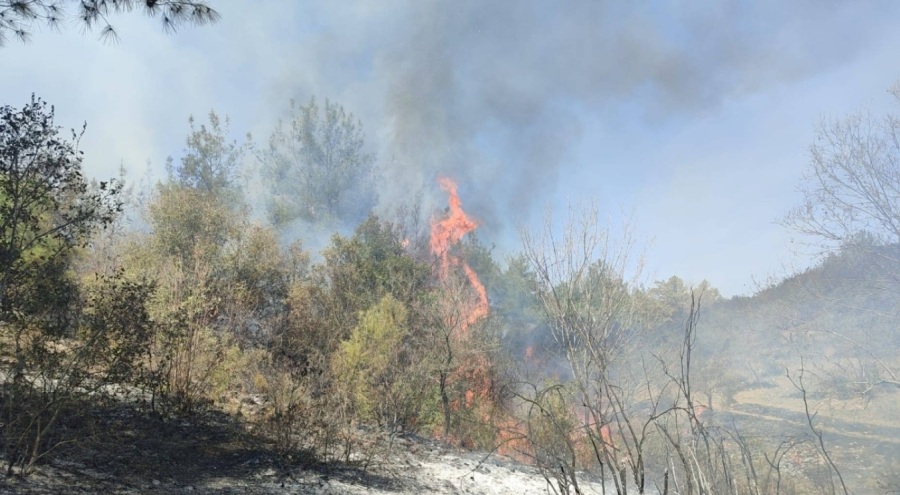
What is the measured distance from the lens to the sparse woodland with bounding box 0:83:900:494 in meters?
5.63

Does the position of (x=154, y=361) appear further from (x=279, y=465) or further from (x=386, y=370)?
(x=386, y=370)

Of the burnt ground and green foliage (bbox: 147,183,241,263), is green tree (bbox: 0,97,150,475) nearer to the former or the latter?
the burnt ground

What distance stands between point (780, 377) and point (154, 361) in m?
31.2

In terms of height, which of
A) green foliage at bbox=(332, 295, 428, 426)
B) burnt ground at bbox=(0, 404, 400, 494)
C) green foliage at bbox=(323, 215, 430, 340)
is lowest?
burnt ground at bbox=(0, 404, 400, 494)

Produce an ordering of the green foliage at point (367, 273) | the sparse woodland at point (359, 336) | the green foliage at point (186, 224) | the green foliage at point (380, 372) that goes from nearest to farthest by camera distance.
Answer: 1. the sparse woodland at point (359, 336)
2. the green foliage at point (380, 372)
3. the green foliage at point (186, 224)
4. the green foliage at point (367, 273)

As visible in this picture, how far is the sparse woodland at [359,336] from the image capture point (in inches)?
222

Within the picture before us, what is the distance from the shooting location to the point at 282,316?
21172 mm

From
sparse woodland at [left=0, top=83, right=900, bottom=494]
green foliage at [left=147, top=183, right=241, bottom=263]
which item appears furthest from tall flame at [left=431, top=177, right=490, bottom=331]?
green foliage at [left=147, top=183, right=241, bottom=263]

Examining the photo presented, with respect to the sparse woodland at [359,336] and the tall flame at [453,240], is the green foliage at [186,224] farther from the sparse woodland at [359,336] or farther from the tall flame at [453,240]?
the tall flame at [453,240]

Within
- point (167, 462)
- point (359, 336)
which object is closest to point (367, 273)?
point (359, 336)

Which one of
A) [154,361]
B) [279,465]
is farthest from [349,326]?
[279,465]

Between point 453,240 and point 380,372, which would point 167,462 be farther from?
point 453,240

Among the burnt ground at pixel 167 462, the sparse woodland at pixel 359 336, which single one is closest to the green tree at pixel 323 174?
the sparse woodland at pixel 359 336

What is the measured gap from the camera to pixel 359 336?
17469 mm
